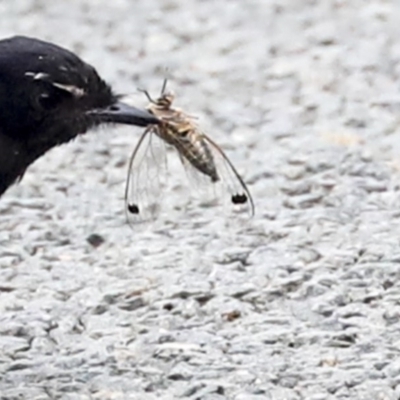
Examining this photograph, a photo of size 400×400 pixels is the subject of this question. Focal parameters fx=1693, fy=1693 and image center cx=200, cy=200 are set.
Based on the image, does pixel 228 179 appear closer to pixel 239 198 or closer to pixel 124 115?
pixel 239 198

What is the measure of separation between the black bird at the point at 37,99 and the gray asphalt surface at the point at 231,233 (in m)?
0.26

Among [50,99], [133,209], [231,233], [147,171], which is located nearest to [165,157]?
[147,171]

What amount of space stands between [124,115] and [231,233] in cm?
95

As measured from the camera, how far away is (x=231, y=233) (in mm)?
5719

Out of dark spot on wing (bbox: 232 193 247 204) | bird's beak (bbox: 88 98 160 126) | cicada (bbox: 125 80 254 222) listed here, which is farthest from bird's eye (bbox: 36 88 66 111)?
dark spot on wing (bbox: 232 193 247 204)

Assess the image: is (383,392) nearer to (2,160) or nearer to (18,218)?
(2,160)

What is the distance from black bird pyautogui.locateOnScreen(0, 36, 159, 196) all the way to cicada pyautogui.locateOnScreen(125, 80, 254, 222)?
250mm

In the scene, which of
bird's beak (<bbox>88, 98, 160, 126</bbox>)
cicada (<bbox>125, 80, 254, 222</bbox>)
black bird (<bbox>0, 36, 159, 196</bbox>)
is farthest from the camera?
cicada (<bbox>125, 80, 254, 222</bbox>)

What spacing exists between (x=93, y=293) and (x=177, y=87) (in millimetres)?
2116

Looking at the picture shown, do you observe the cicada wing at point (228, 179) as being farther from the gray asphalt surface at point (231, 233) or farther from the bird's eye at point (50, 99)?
the bird's eye at point (50, 99)

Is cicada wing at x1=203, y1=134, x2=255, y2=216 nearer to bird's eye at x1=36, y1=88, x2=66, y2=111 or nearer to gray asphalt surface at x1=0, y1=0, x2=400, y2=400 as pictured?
gray asphalt surface at x1=0, y1=0, x2=400, y2=400

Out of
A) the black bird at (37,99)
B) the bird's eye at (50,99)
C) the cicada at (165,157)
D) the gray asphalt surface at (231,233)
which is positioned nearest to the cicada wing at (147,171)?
the cicada at (165,157)

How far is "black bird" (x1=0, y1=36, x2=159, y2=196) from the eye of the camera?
4590 mm

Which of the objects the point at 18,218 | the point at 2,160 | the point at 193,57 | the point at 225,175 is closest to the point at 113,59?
the point at 193,57
